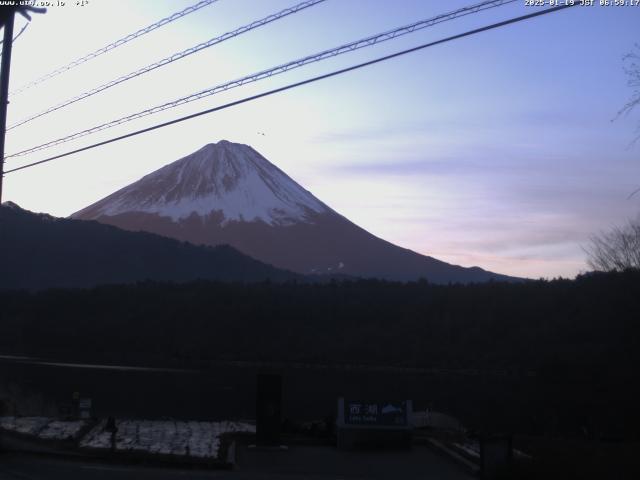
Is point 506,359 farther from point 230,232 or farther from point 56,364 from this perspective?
point 230,232

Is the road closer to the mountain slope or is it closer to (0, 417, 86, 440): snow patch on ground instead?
(0, 417, 86, 440): snow patch on ground

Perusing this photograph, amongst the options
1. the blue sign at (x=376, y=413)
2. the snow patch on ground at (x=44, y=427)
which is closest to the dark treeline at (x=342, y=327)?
the blue sign at (x=376, y=413)

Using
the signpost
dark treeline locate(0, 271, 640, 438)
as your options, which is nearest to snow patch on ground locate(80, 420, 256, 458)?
the signpost

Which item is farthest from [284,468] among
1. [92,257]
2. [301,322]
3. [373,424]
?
[92,257]

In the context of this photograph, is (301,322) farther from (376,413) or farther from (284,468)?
(284,468)

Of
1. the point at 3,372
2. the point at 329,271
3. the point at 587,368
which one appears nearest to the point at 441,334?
the point at 587,368
